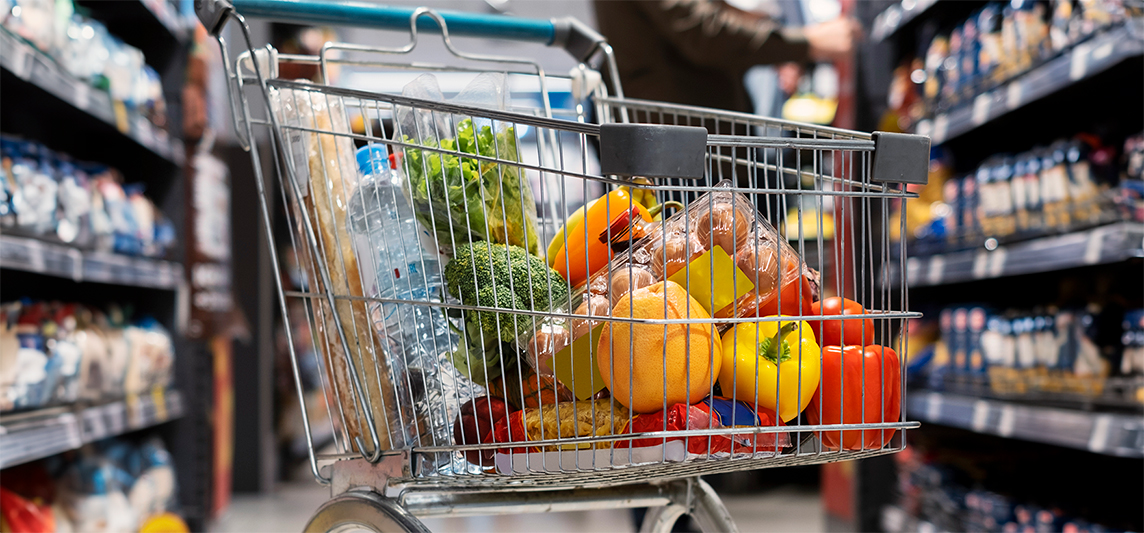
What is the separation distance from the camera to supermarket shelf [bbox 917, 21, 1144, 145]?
180cm

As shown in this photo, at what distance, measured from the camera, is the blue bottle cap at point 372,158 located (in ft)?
3.47

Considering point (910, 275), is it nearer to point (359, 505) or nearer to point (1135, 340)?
point (1135, 340)

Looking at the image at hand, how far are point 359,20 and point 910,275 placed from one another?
212 cm

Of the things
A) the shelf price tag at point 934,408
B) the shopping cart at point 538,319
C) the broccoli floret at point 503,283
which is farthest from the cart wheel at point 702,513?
the shelf price tag at point 934,408

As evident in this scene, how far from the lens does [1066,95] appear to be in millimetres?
2371

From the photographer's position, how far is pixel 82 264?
2.10m

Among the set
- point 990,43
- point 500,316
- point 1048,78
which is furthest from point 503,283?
point 990,43

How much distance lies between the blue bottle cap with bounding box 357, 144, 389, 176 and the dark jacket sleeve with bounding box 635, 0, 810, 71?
121 cm

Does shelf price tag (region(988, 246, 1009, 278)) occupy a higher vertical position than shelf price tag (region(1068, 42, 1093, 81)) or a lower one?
lower

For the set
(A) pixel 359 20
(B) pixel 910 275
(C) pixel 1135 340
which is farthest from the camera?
(B) pixel 910 275

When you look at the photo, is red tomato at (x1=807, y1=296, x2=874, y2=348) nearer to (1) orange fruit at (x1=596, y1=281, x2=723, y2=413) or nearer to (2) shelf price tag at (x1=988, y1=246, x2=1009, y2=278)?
(1) orange fruit at (x1=596, y1=281, x2=723, y2=413)

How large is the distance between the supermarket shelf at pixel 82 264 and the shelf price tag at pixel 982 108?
2179 mm

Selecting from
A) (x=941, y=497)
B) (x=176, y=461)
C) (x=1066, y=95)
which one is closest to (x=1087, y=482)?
(x=941, y=497)

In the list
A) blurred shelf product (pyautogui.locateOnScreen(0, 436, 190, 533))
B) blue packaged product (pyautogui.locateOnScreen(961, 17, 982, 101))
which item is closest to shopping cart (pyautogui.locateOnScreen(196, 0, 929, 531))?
blurred shelf product (pyautogui.locateOnScreen(0, 436, 190, 533))
